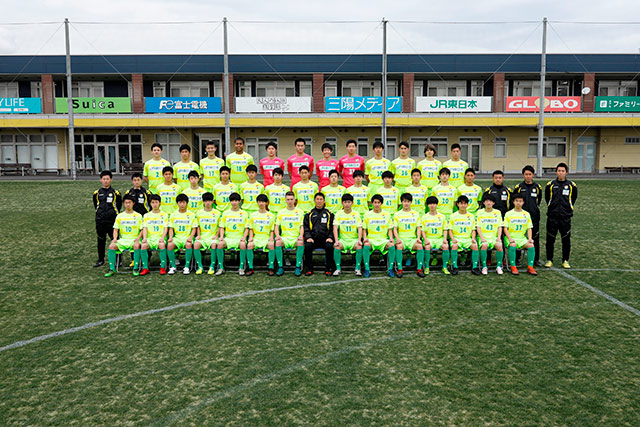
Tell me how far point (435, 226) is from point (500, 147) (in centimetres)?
2423

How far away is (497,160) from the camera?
97.6ft

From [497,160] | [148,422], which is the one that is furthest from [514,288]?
[497,160]

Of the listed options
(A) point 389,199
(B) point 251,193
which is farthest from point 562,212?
(B) point 251,193

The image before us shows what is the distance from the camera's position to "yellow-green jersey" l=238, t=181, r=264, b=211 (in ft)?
26.9

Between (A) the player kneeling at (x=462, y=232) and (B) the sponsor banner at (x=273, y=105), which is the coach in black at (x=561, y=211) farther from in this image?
(B) the sponsor banner at (x=273, y=105)

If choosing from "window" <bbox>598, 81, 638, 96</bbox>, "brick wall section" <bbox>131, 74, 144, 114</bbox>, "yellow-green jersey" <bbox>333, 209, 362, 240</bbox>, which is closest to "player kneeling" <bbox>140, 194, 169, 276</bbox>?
"yellow-green jersey" <bbox>333, 209, 362, 240</bbox>

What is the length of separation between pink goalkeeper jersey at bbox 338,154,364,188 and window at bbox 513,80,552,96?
24.4 metres

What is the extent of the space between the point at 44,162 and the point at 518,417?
3264 cm

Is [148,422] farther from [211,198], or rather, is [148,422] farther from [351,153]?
[351,153]

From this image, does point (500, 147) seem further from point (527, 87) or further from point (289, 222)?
point (289, 222)

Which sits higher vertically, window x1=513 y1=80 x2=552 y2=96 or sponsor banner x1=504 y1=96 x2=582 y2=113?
window x1=513 y1=80 x2=552 y2=96

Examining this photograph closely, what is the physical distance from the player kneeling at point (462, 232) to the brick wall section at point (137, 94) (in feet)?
81.3

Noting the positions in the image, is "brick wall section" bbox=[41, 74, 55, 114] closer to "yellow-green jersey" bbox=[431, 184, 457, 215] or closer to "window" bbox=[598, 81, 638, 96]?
"yellow-green jersey" bbox=[431, 184, 457, 215]

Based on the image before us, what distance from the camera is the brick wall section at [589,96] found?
28.3 meters
